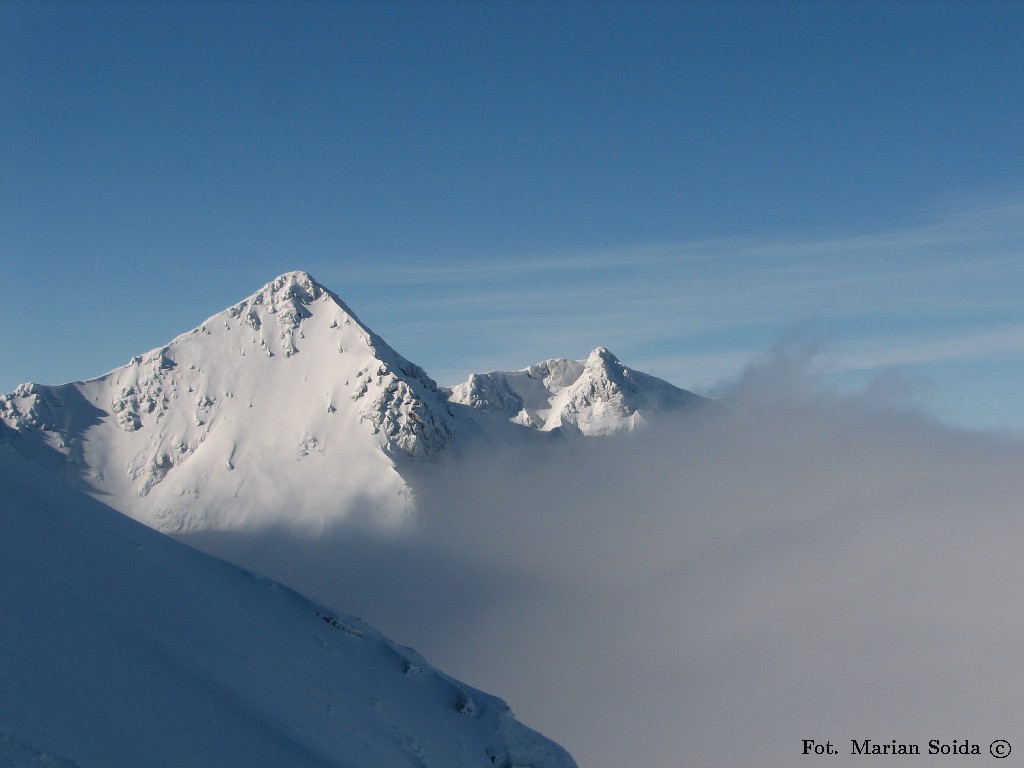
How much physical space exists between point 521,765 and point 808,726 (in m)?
171

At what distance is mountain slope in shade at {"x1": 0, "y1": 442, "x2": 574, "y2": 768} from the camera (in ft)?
43.0

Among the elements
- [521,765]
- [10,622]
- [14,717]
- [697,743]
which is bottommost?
[697,743]

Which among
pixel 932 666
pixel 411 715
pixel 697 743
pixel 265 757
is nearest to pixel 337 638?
pixel 411 715

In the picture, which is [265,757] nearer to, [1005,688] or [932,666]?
[1005,688]

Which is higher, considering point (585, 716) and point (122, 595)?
point (122, 595)

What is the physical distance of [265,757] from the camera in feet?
49.4

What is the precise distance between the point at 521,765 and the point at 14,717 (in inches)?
566

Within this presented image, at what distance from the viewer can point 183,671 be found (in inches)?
647

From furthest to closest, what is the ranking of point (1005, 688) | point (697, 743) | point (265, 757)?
1. point (1005, 688)
2. point (697, 743)
3. point (265, 757)

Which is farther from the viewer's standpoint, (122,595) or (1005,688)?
(1005,688)

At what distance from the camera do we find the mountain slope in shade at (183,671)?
1311 cm

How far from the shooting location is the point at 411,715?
71.7 feet

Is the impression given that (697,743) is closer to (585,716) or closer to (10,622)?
(585,716)

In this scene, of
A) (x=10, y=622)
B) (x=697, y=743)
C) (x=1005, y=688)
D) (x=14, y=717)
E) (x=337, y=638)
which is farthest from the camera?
(x=1005, y=688)
